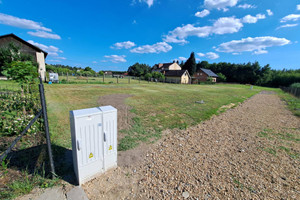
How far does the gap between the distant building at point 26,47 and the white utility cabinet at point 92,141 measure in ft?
71.3

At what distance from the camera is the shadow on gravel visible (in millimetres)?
2168

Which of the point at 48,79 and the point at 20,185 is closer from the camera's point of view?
the point at 20,185

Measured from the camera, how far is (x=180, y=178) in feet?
7.46

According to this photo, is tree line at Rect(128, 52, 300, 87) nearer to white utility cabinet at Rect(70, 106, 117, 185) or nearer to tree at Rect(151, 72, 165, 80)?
tree at Rect(151, 72, 165, 80)

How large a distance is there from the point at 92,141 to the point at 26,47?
25759 millimetres

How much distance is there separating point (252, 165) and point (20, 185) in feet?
13.9

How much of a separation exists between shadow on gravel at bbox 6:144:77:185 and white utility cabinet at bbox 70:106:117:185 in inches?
13.0

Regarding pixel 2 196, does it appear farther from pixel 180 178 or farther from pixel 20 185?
pixel 180 178

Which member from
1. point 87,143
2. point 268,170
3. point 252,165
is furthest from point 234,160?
point 87,143

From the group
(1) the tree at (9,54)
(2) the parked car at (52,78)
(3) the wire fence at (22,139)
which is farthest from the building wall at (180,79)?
(3) the wire fence at (22,139)

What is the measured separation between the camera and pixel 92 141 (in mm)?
2051

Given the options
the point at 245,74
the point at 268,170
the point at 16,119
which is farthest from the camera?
the point at 245,74

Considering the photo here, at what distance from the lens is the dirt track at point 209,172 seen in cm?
199

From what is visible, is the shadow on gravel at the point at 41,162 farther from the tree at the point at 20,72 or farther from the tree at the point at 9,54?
the tree at the point at 9,54
